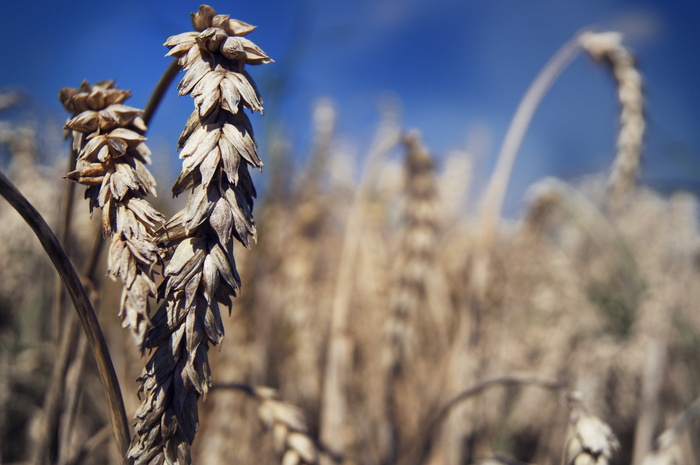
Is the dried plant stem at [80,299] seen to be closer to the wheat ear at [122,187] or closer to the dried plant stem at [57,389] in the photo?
the wheat ear at [122,187]

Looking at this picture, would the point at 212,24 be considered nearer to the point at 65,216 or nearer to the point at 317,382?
the point at 65,216

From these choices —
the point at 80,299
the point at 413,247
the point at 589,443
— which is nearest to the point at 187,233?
the point at 80,299

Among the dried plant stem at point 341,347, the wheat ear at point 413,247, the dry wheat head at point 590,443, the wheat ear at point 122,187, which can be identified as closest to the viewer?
the wheat ear at point 122,187

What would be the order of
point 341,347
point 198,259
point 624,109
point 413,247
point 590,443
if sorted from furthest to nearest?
point 413,247 → point 341,347 → point 624,109 → point 590,443 → point 198,259

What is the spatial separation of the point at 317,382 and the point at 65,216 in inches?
57.2

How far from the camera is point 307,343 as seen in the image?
209cm

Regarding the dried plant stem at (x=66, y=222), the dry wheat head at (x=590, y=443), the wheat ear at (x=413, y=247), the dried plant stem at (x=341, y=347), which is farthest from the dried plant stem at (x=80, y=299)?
the wheat ear at (x=413, y=247)

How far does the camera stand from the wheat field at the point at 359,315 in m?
0.58

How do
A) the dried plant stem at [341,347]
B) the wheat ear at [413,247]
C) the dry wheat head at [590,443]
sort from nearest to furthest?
the dry wheat head at [590,443], the dried plant stem at [341,347], the wheat ear at [413,247]

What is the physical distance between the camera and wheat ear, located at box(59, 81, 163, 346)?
0.49 meters

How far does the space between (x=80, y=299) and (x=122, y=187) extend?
13cm

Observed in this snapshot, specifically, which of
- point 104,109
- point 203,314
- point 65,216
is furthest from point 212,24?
point 65,216

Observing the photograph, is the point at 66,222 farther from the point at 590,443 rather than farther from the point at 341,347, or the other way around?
the point at 341,347

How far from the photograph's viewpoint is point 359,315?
2.22 meters
